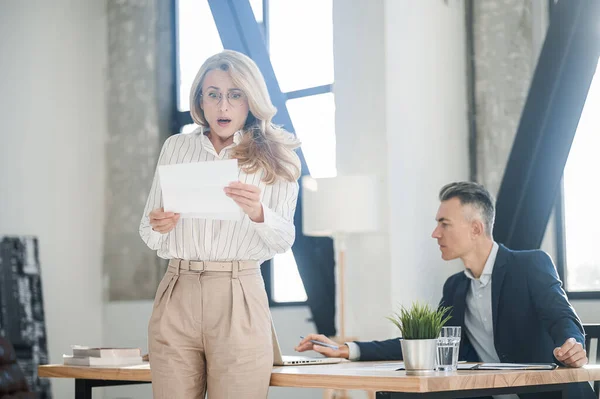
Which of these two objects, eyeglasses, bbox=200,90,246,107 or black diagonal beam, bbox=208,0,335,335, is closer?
eyeglasses, bbox=200,90,246,107

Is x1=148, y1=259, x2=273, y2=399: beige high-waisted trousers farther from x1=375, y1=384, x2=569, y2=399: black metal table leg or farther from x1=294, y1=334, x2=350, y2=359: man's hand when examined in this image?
x1=294, y1=334, x2=350, y2=359: man's hand

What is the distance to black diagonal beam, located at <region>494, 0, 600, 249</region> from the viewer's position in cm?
419

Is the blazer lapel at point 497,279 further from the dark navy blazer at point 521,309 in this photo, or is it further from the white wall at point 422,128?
the white wall at point 422,128

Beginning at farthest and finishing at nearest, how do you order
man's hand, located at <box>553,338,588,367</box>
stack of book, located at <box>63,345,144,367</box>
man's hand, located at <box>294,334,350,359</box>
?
stack of book, located at <box>63,345,144,367</box>
man's hand, located at <box>294,334,350,359</box>
man's hand, located at <box>553,338,588,367</box>

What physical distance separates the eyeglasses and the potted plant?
0.67 m

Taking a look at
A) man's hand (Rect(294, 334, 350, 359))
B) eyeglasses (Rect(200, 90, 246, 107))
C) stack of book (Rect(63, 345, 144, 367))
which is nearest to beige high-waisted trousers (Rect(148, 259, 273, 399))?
eyeglasses (Rect(200, 90, 246, 107))

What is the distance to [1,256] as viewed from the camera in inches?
256

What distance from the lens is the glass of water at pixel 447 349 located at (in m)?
2.24

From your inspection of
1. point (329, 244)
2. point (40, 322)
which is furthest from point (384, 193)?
point (40, 322)

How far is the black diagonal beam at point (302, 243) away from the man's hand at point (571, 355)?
2.87 metres

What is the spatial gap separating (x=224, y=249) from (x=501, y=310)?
54.4 inches

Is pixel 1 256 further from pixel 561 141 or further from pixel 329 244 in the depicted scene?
pixel 561 141

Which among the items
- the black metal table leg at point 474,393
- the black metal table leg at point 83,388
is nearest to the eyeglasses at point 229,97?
the black metal table leg at point 474,393

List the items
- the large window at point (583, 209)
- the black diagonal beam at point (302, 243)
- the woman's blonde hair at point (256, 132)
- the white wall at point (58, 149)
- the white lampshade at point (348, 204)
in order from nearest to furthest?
the woman's blonde hair at point (256, 132), the white lampshade at point (348, 204), the large window at point (583, 209), the black diagonal beam at point (302, 243), the white wall at point (58, 149)
